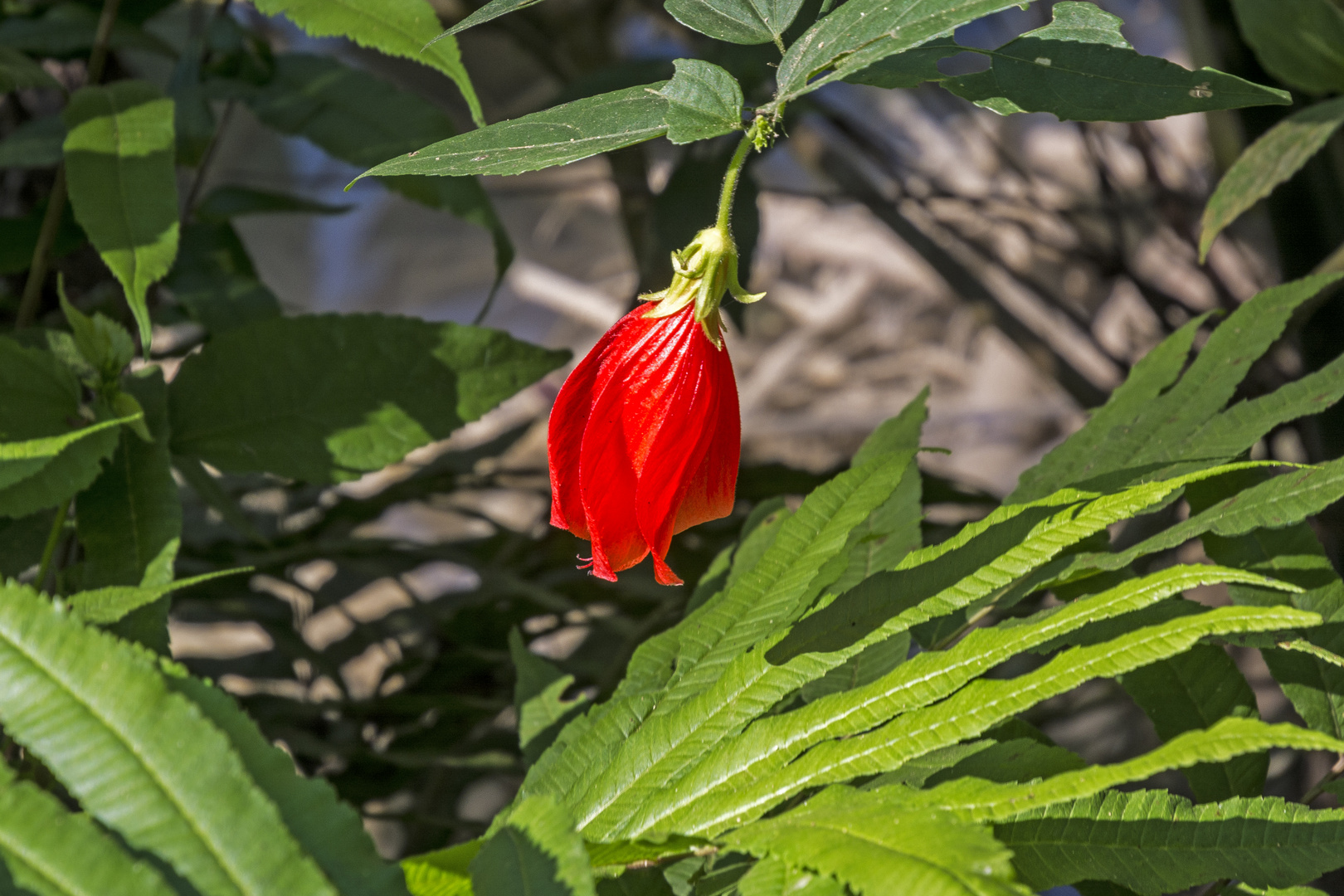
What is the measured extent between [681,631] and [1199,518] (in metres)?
0.15

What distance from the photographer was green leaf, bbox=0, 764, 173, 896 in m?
0.18

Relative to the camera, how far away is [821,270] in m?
1.94

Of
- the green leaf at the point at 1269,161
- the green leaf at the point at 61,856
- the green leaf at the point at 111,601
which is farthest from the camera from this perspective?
the green leaf at the point at 1269,161

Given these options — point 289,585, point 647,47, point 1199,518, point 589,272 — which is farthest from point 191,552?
point 589,272

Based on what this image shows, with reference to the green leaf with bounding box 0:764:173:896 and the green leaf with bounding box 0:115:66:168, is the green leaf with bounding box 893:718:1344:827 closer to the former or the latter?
the green leaf with bounding box 0:764:173:896

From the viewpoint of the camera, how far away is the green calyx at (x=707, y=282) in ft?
0.93

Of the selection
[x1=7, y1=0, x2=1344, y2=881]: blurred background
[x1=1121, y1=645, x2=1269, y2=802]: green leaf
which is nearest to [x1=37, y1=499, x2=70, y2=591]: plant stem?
[x1=7, y1=0, x2=1344, y2=881]: blurred background

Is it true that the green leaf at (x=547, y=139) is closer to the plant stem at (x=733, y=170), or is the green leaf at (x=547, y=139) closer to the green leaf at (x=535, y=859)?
the plant stem at (x=733, y=170)

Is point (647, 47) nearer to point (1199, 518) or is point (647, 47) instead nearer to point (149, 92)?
point (149, 92)

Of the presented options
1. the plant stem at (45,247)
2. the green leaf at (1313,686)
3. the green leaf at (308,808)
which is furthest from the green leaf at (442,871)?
the plant stem at (45,247)

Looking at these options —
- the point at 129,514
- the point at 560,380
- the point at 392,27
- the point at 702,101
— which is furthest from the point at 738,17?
the point at 560,380

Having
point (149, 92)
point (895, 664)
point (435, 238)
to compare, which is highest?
point (149, 92)

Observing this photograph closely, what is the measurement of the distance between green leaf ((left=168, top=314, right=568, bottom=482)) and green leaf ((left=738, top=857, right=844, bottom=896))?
0.70ft

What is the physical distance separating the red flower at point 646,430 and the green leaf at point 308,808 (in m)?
0.10
